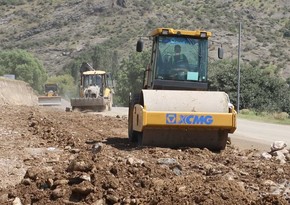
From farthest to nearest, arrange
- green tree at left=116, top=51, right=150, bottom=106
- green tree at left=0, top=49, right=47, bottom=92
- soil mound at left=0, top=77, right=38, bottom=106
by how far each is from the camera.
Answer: green tree at left=0, top=49, right=47, bottom=92 → green tree at left=116, top=51, right=150, bottom=106 → soil mound at left=0, top=77, right=38, bottom=106

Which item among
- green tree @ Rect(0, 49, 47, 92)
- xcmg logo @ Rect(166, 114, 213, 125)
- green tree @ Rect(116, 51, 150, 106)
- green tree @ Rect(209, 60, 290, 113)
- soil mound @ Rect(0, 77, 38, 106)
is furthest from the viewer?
green tree @ Rect(0, 49, 47, 92)

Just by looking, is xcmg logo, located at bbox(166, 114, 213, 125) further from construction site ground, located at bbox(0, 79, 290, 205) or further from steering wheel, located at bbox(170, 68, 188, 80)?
steering wheel, located at bbox(170, 68, 188, 80)

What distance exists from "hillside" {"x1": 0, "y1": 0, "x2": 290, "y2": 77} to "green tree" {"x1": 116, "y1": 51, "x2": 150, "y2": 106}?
1441 cm

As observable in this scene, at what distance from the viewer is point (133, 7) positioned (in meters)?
113

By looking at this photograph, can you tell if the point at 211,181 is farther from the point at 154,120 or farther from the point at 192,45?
the point at 192,45

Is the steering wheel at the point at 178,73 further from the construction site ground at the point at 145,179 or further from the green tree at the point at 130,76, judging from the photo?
the green tree at the point at 130,76

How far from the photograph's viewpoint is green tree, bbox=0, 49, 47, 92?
9275 centimetres

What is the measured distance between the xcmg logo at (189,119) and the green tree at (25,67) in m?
80.8

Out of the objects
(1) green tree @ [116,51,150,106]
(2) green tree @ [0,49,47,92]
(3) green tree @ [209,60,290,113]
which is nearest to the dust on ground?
(3) green tree @ [209,60,290,113]

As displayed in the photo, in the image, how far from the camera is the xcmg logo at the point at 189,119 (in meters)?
12.8

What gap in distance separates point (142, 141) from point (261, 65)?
6796 centimetres

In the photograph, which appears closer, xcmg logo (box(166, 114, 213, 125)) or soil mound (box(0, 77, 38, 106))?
xcmg logo (box(166, 114, 213, 125))

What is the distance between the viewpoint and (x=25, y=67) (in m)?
92.8

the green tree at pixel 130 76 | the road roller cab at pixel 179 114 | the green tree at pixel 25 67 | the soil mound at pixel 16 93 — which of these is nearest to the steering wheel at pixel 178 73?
the road roller cab at pixel 179 114
